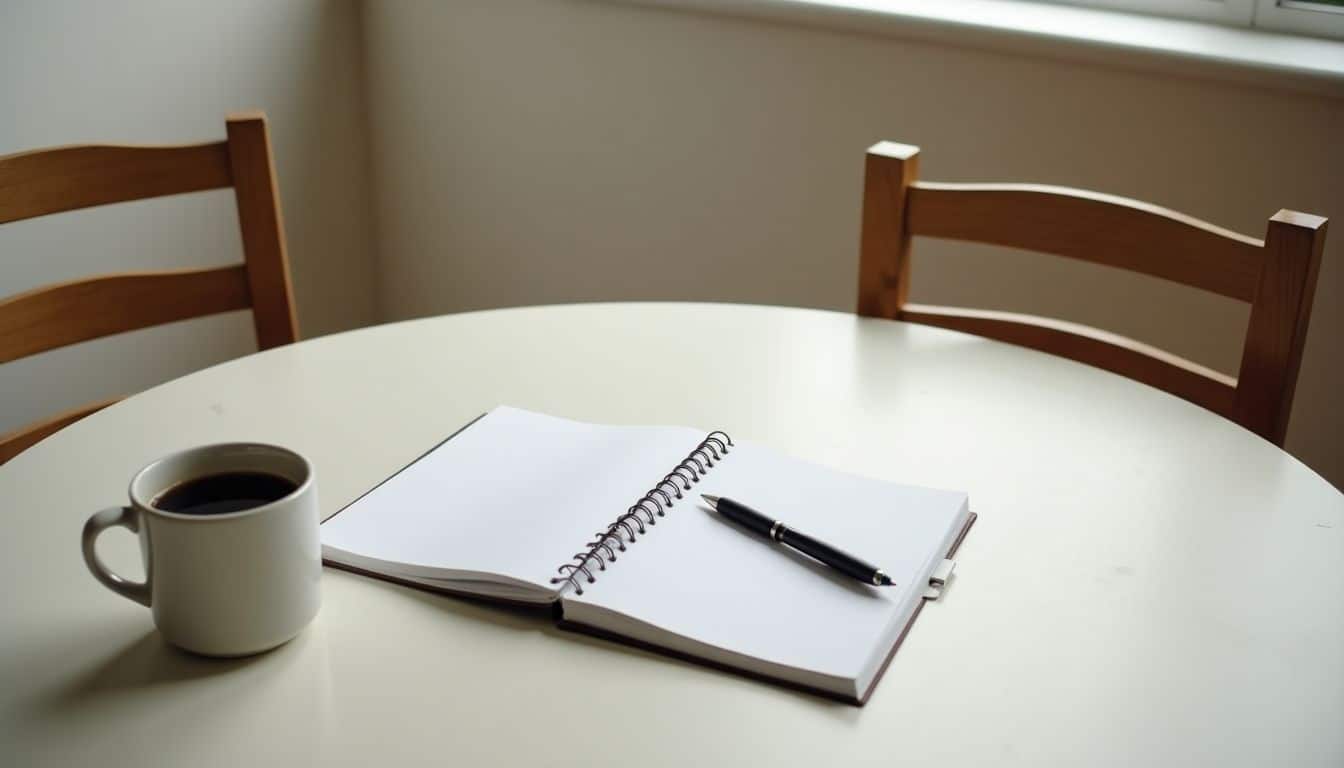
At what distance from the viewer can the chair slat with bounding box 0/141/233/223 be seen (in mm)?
1270

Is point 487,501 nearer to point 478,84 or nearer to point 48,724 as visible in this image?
point 48,724

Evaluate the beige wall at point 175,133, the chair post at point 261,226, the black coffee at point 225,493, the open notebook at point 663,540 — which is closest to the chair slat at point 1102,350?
the open notebook at point 663,540

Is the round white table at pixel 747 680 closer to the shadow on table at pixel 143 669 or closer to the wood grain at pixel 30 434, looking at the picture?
the shadow on table at pixel 143 669

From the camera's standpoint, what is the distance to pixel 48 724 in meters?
0.75

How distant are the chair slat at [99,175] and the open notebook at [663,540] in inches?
19.2

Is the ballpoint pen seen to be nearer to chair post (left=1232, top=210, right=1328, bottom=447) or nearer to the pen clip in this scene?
the pen clip

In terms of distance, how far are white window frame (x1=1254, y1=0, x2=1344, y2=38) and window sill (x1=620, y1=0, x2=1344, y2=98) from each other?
0.06 ft

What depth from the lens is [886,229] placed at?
138 cm

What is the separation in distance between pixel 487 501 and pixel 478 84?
1662 millimetres

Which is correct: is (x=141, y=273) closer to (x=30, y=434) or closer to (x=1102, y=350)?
(x=30, y=434)

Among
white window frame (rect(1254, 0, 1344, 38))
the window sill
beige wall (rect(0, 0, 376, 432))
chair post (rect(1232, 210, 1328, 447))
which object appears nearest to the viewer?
chair post (rect(1232, 210, 1328, 447))

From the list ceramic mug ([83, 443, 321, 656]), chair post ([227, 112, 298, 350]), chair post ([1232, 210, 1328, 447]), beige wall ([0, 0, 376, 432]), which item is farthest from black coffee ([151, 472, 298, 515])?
beige wall ([0, 0, 376, 432])

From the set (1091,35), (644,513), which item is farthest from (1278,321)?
(1091,35)

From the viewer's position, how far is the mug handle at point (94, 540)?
80 cm
